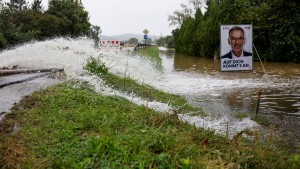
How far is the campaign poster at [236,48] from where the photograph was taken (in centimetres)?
1120

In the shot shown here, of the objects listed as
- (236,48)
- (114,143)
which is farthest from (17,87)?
(236,48)

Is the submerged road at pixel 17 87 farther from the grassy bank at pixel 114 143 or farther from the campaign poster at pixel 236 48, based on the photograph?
the campaign poster at pixel 236 48

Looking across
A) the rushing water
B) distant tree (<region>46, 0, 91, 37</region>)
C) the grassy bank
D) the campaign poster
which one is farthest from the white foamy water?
distant tree (<region>46, 0, 91, 37</region>)

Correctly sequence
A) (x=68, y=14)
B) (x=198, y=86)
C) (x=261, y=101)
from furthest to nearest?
(x=68, y=14), (x=198, y=86), (x=261, y=101)

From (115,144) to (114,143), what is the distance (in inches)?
2.3

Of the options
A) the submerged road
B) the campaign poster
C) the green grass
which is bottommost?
the green grass

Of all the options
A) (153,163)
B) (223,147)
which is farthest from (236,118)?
(153,163)

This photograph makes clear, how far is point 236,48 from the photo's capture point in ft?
37.2

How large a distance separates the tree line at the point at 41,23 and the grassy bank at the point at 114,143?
67.4 ft

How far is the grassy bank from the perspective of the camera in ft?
15.0

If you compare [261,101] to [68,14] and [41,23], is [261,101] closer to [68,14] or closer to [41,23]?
[41,23]

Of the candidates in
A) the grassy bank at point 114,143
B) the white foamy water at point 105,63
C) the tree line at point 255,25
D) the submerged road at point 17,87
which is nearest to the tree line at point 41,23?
the white foamy water at point 105,63

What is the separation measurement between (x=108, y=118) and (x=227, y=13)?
83.7 feet

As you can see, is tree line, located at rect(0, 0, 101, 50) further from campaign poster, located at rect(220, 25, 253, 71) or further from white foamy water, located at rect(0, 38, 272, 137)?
campaign poster, located at rect(220, 25, 253, 71)
